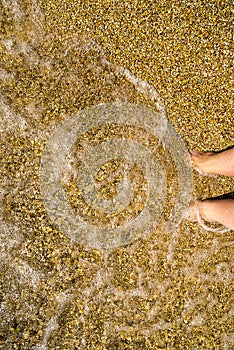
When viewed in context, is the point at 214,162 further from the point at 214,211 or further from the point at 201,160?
the point at 214,211

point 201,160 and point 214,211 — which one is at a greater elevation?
point 201,160

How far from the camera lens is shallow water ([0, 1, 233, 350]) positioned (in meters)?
3.24

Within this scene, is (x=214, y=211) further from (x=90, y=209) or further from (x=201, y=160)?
(x=90, y=209)

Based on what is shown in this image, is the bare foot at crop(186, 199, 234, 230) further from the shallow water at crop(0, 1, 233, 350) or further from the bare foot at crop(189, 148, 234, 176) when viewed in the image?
the bare foot at crop(189, 148, 234, 176)

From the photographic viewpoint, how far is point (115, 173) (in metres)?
3.33

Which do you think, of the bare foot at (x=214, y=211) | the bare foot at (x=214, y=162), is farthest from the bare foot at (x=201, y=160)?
the bare foot at (x=214, y=211)

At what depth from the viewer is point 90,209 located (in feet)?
10.8

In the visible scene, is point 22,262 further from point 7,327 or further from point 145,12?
point 145,12

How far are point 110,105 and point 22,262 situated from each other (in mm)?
1587

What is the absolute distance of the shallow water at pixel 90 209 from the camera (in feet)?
10.6

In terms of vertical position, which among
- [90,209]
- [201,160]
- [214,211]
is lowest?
[214,211]

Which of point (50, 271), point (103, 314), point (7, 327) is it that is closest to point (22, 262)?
point (50, 271)

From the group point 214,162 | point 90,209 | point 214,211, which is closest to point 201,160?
point 214,162

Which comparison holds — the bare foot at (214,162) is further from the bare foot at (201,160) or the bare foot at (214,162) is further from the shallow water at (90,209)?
the shallow water at (90,209)
